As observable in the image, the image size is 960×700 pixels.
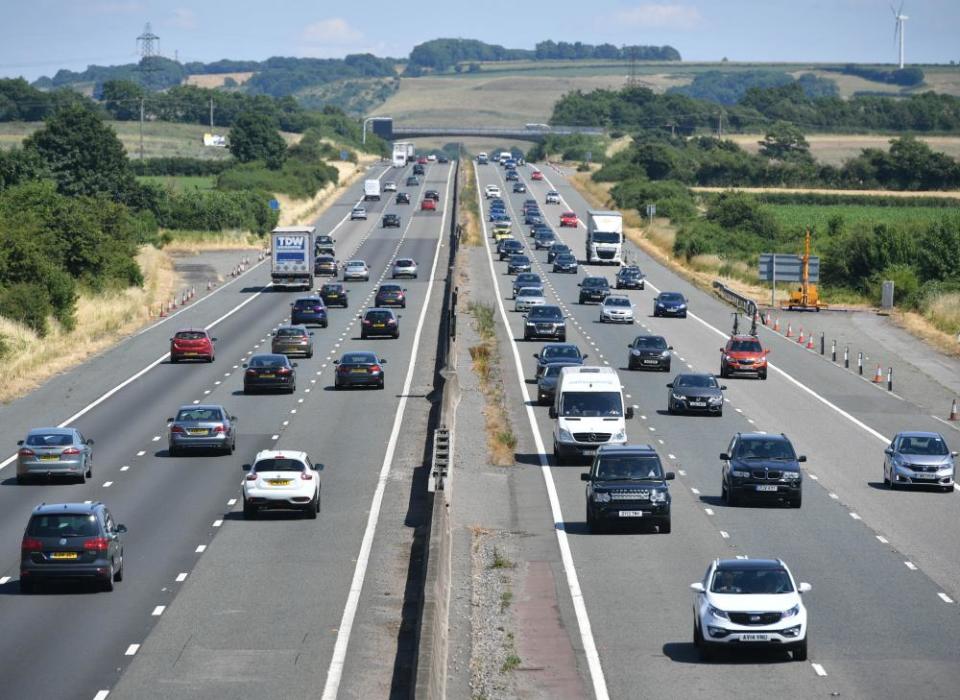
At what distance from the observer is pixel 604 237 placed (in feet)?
379

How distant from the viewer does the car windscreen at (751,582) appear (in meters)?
25.3

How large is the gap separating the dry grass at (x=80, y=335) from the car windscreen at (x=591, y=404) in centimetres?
2255

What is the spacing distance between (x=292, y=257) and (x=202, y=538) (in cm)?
6207

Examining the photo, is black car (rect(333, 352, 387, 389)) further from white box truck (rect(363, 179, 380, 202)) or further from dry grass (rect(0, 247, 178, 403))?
white box truck (rect(363, 179, 380, 202))

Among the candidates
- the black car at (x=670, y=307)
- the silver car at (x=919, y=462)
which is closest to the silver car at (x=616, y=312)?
the black car at (x=670, y=307)

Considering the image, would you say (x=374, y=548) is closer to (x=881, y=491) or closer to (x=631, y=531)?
(x=631, y=531)

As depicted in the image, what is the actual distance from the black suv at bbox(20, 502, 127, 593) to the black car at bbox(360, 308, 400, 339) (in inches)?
1811

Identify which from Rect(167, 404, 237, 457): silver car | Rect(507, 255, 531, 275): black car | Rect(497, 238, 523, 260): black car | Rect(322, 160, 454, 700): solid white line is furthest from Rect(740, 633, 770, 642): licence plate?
Rect(497, 238, 523, 260): black car

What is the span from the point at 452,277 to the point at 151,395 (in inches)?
1296

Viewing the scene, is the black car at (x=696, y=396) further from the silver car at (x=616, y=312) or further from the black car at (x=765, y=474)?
the silver car at (x=616, y=312)

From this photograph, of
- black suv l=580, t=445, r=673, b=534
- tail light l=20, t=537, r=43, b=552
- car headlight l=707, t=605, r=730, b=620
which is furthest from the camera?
black suv l=580, t=445, r=673, b=534

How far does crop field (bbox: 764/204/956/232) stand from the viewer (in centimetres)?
14688

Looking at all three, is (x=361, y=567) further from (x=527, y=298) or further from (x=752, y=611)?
(x=527, y=298)

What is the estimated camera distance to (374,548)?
3472cm
